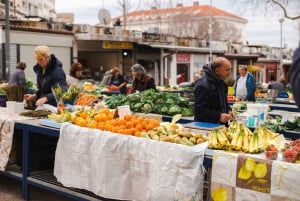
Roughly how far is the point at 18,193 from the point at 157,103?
2.52 metres

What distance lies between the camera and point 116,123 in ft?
14.5

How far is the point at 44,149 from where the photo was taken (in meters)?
5.50

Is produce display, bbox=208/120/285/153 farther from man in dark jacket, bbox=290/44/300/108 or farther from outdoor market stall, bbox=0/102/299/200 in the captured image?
man in dark jacket, bbox=290/44/300/108

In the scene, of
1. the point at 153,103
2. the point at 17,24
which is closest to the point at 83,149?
the point at 153,103

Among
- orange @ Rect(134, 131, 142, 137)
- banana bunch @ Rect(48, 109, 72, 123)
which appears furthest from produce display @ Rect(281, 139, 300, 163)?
banana bunch @ Rect(48, 109, 72, 123)

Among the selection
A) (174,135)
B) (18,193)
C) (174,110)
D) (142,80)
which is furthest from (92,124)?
(142,80)

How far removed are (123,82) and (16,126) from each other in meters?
7.83

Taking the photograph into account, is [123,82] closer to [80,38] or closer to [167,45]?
[80,38]

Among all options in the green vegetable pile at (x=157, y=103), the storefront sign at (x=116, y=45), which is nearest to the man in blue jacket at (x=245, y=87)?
the green vegetable pile at (x=157, y=103)

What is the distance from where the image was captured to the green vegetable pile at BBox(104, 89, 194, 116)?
6.63 m

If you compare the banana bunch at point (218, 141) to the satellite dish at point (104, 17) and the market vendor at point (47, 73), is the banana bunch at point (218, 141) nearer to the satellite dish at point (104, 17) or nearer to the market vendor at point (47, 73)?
the market vendor at point (47, 73)

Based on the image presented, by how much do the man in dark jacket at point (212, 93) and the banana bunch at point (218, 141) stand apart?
3.95 feet

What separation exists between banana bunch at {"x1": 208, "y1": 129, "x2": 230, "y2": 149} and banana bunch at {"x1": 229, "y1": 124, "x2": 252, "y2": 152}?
0.16 ft

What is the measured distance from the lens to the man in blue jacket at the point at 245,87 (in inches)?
387
